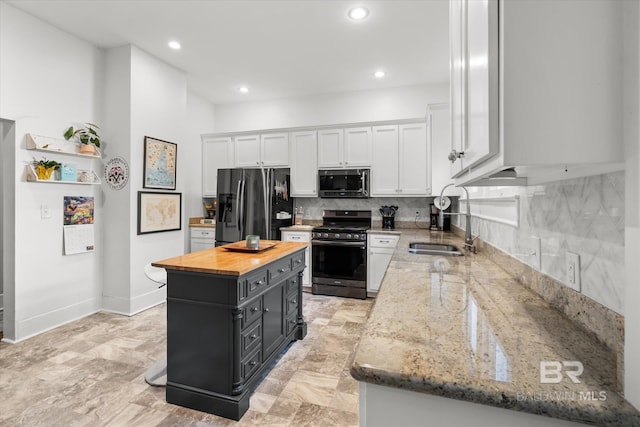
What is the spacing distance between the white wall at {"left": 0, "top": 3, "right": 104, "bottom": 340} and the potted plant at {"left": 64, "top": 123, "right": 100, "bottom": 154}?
89 millimetres

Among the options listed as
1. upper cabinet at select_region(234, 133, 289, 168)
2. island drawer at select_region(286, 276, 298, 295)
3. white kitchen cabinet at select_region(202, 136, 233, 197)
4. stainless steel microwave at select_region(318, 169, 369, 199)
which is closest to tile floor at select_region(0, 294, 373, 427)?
island drawer at select_region(286, 276, 298, 295)

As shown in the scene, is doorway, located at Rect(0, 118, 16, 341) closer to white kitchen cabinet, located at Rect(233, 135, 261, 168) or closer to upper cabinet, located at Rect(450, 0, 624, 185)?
white kitchen cabinet, located at Rect(233, 135, 261, 168)

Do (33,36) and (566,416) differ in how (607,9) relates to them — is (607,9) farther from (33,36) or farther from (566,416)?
(33,36)

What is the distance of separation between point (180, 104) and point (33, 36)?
1464 mm

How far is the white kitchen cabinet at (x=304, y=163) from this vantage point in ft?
14.9

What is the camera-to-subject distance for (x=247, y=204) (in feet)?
14.0

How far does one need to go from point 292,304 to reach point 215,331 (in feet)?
3.06

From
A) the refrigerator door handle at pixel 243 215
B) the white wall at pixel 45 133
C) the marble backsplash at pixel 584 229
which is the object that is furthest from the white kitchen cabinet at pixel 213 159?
the marble backsplash at pixel 584 229

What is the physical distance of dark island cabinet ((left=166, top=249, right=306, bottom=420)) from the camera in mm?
1777

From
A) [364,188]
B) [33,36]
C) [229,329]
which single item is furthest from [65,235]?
Result: [364,188]

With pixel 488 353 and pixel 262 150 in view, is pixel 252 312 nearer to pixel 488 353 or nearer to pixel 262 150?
pixel 488 353

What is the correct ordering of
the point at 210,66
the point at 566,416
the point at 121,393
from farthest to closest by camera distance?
the point at 210,66 → the point at 121,393 → the point at 566,416

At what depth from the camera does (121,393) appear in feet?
6.59

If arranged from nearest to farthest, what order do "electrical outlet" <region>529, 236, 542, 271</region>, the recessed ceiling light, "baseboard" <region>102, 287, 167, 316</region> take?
"electrical outlet" <region>529, 236, 542, 271</region>
the recessed ceiling light
"baseboard" <region>102, 287, 167, 316</region>
